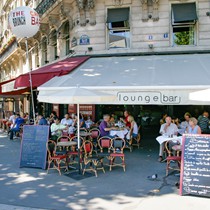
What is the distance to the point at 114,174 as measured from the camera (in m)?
8.06

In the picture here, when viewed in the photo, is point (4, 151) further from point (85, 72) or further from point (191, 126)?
point (191, 126)

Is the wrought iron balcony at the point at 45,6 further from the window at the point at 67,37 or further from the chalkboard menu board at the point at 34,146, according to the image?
the chalkboard menu board at the point at 34,146

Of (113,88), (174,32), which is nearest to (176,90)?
(113,88)

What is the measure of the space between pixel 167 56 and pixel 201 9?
103 inches

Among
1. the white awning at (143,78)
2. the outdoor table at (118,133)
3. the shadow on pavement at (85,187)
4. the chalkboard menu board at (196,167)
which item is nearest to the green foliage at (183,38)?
the white awning at (143,78)

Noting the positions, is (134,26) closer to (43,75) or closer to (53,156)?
(43,75)

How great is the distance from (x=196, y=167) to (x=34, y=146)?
5.03 metres

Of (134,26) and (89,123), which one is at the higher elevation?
(134,26)

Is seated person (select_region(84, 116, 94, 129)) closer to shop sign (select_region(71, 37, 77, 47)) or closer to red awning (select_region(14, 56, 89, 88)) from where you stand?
red awning (select_region(14, 56, 89, 88))

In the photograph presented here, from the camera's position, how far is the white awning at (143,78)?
8823 mm

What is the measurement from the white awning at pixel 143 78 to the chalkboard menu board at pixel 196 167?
203 cm

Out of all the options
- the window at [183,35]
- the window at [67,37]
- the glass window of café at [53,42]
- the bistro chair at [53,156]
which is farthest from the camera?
the glass window of café at [53,42]

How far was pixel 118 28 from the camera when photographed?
45.1ft

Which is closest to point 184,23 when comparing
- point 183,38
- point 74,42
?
point 183,38
